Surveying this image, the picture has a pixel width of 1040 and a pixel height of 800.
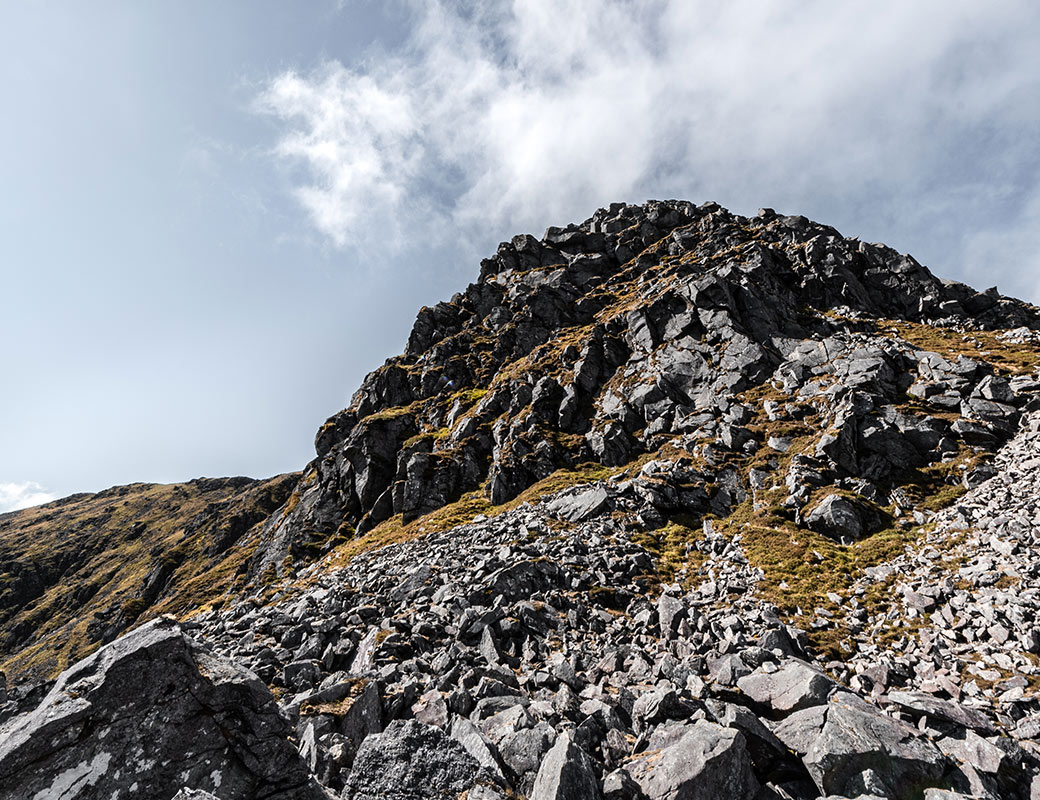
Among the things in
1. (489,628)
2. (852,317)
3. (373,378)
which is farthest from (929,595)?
(373,378)

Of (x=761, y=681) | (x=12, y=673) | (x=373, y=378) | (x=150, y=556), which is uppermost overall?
(x=373, y=378)

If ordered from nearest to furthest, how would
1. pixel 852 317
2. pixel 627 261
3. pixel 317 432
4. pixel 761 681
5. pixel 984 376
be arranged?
pixel 761 681, pixel 984 376, pixel 852 317, pixel 317 432, pixel 627 261

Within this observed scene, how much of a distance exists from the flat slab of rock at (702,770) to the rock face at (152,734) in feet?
23.5

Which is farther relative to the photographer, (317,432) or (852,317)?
(317,432)

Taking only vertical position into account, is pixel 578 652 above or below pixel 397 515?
below

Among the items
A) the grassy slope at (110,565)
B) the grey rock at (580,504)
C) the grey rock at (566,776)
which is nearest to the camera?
the grey rock at (566,776)

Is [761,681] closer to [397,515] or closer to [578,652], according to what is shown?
[578,652]

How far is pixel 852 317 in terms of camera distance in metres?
59.2

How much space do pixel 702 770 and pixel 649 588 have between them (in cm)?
1801

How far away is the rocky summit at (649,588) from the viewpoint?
372 inches

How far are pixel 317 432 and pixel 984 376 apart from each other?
3784 inches

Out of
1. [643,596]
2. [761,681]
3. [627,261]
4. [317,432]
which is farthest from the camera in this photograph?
[627,261]

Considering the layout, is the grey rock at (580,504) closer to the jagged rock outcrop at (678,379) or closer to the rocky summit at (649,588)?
the rocky summit at (649,588)

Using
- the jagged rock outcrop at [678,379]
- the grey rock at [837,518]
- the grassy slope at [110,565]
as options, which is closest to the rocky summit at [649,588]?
the grey rock at [837,518]
